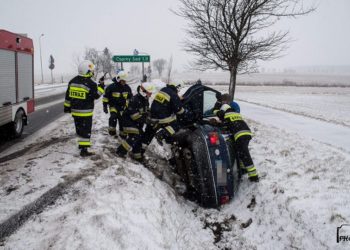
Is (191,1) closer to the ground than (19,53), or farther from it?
farther from it

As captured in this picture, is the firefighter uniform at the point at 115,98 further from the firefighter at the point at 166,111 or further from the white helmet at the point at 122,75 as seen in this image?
the firefighter at the point at 166,111

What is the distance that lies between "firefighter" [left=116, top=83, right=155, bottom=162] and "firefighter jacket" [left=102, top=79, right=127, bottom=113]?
125 cm

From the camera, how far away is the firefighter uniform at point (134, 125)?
6.43 metres

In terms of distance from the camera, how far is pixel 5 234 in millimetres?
3248

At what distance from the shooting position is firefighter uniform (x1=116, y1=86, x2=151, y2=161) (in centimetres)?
643

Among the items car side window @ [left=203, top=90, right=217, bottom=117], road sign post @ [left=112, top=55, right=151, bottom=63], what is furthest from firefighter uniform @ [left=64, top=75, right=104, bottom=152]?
road sign post @ [left=112, top=55, right=151, bottom=63]

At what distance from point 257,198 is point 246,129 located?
50.1 inches

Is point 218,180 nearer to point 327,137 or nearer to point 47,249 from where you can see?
point 47,249

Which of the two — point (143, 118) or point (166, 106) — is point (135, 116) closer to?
point (143, 118)

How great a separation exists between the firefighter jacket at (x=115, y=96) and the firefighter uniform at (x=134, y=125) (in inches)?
49.2

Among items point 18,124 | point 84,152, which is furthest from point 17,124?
point 84,152

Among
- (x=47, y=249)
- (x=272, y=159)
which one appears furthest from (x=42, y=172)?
(x=272, y=159)

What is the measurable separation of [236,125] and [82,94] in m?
2.98

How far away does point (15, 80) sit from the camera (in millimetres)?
8094
